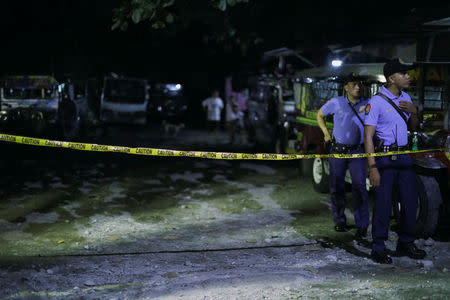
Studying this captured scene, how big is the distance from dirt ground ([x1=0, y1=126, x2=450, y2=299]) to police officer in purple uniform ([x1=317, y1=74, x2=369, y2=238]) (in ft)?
0.93

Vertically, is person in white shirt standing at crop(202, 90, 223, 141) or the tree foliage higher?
the tree foliage

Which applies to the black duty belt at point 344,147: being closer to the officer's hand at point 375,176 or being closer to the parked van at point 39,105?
the officer's hand at point 375,176

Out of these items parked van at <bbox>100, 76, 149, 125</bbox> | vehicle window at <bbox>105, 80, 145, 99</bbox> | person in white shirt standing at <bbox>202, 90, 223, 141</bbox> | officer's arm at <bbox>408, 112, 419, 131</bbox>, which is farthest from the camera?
vehicle window at <bbox>105, 80, 145, 99</bbox>

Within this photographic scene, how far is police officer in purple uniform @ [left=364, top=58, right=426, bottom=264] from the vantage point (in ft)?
18.5

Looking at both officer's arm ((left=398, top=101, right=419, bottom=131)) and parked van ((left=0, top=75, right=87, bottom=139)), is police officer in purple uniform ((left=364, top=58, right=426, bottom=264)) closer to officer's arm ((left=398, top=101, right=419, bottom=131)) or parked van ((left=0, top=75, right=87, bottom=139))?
officer's arm ((left=398, top=101, right=419, bottom=131))

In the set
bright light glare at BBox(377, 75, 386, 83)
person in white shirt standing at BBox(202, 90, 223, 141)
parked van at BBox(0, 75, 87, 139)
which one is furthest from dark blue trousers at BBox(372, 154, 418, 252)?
parked van at BBox(0, 75, 87, 139)

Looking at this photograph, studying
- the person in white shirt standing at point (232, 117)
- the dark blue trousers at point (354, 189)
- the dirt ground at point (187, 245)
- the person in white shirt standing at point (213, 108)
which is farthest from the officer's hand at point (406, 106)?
the person in white shirt standing at point (213, 108)

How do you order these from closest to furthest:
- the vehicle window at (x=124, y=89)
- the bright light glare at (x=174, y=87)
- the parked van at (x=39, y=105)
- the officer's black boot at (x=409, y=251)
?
the officer's black boot at (x=409, y=251) → the parked van at (x=39, y=105) → the vehicle window at (x=124, y=89) → the bright light glare at (x=174, y=87)

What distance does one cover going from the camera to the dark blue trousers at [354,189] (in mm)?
6906

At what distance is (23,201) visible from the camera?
8867 mm

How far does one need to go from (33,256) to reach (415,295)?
3.79 m

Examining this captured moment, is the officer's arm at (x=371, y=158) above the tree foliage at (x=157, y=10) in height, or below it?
below

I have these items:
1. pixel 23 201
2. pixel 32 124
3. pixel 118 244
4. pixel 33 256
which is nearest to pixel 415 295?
pixel 118 244

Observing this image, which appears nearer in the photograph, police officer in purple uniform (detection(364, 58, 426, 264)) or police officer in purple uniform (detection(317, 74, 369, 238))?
police officer in purple uniform (detection(364, 58, 426, 264))
